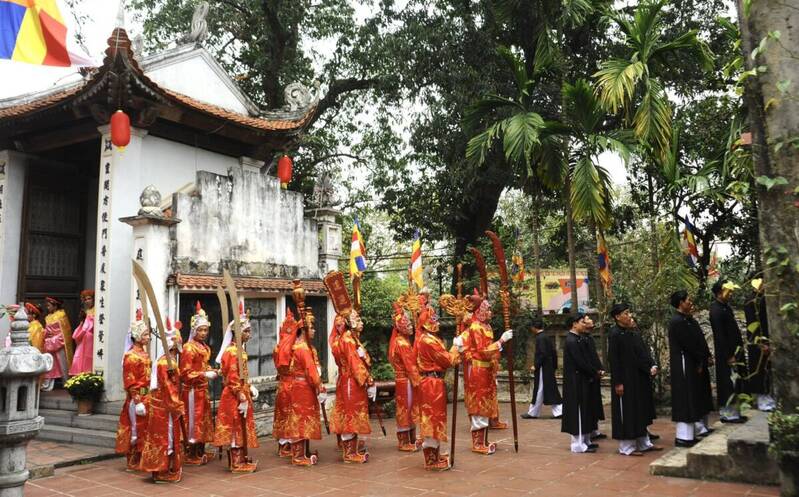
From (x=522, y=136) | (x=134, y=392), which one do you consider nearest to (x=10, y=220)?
(x=134, y=392)

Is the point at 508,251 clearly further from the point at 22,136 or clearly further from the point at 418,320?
the point at 22,136

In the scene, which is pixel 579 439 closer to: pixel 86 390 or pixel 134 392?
pixel 134 392

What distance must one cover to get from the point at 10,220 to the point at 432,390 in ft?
28.3

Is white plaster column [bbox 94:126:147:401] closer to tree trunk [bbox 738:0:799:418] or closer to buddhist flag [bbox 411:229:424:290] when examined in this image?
buddhist flag [bbox 411:229:424:290]

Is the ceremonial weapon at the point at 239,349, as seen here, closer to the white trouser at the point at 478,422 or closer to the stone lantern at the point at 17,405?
the white trouser at the point at 478,422

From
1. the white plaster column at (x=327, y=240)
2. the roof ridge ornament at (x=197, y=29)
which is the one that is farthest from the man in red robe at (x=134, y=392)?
the roof ridge ornament at (x=197, y=29)

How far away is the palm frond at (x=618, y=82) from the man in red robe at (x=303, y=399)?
A: 5.33 meters

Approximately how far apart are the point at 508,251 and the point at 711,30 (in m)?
6.71

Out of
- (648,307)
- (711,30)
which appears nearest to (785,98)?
(648,307)

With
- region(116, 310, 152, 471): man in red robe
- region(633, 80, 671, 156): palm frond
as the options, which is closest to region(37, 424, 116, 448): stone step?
region(116, 310, 152, 471): man in red robe

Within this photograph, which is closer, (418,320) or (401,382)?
(418,320)

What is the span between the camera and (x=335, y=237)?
11.8 meters

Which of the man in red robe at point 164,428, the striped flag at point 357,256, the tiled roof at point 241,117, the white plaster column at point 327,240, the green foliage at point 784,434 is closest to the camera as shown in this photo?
the green foliage at point 784,434

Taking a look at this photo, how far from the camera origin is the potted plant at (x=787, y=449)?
13.0 feet
